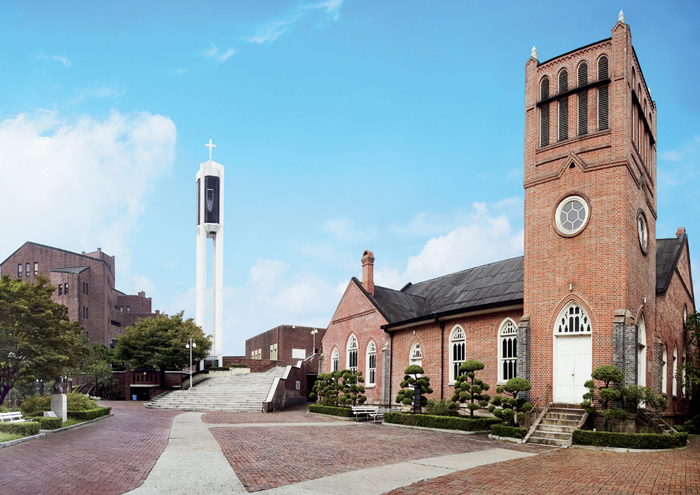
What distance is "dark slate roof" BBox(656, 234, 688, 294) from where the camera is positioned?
2403 cm

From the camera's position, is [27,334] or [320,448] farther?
[27,334]

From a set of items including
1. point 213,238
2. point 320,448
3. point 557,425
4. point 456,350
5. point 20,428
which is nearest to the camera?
point 320,448

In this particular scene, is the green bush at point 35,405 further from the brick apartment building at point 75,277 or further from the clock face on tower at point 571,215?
the brick apartment building at point 75,277

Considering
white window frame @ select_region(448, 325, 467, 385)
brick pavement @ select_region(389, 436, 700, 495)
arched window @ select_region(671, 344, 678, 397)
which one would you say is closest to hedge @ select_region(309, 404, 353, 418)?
white window frame @ select_region(448, 325, 467, 385)

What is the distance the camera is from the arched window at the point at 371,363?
1282 inches

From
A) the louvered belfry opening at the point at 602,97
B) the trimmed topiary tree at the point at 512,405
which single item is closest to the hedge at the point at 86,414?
the trimmed topiary tree at the point at 512,405

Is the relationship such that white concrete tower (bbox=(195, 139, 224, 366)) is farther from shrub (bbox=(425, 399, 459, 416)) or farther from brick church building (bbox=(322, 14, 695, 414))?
shrub (bbox=(425, 399, 459, 416))

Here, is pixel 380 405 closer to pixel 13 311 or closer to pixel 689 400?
pixel 689 400

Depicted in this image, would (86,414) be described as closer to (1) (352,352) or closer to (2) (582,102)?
(1) (352,352)

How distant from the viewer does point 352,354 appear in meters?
35.1

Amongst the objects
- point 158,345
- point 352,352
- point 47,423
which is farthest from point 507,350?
point 158,345

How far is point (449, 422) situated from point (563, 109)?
12.5 m

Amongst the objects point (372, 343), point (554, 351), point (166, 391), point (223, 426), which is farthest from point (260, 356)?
point (554, 351)

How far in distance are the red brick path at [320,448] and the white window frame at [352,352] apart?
39.8ft
